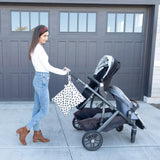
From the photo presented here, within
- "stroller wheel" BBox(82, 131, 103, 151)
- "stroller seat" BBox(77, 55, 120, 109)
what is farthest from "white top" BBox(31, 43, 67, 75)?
"stroller wheel" BBox(82, 131, 103, 151)

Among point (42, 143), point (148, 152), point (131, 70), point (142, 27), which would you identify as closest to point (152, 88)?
point (131, 70)

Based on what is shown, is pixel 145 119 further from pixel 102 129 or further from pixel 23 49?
pixel 23 49

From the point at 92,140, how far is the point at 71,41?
3198 millimetres

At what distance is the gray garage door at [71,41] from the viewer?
17.0ft

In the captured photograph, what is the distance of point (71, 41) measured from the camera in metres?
5.37

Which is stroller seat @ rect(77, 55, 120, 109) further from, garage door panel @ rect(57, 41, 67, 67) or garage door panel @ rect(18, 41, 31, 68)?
garage door panel @ rect(18, 41, 31, 68)

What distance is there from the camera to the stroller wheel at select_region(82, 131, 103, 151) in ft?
9.71

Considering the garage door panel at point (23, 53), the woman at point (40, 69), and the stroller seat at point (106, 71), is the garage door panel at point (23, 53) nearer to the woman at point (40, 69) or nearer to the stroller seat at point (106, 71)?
the woman at point (40, 69)

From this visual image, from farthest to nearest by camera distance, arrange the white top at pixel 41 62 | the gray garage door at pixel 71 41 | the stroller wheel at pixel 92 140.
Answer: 1. the gray garage door at pixel 71 41
2. the stroller wheel at pixel 92 140
3. the white top at pixel 41 62

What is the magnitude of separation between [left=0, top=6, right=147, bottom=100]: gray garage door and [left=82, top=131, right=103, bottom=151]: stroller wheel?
2.72m

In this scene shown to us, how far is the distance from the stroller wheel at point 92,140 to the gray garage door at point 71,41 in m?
2.72

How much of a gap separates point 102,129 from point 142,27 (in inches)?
146

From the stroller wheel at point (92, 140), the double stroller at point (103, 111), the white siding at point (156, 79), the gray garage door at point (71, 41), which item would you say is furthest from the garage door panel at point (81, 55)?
the stroller wheel at point (92, 140)

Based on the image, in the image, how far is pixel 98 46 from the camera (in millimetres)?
5441
